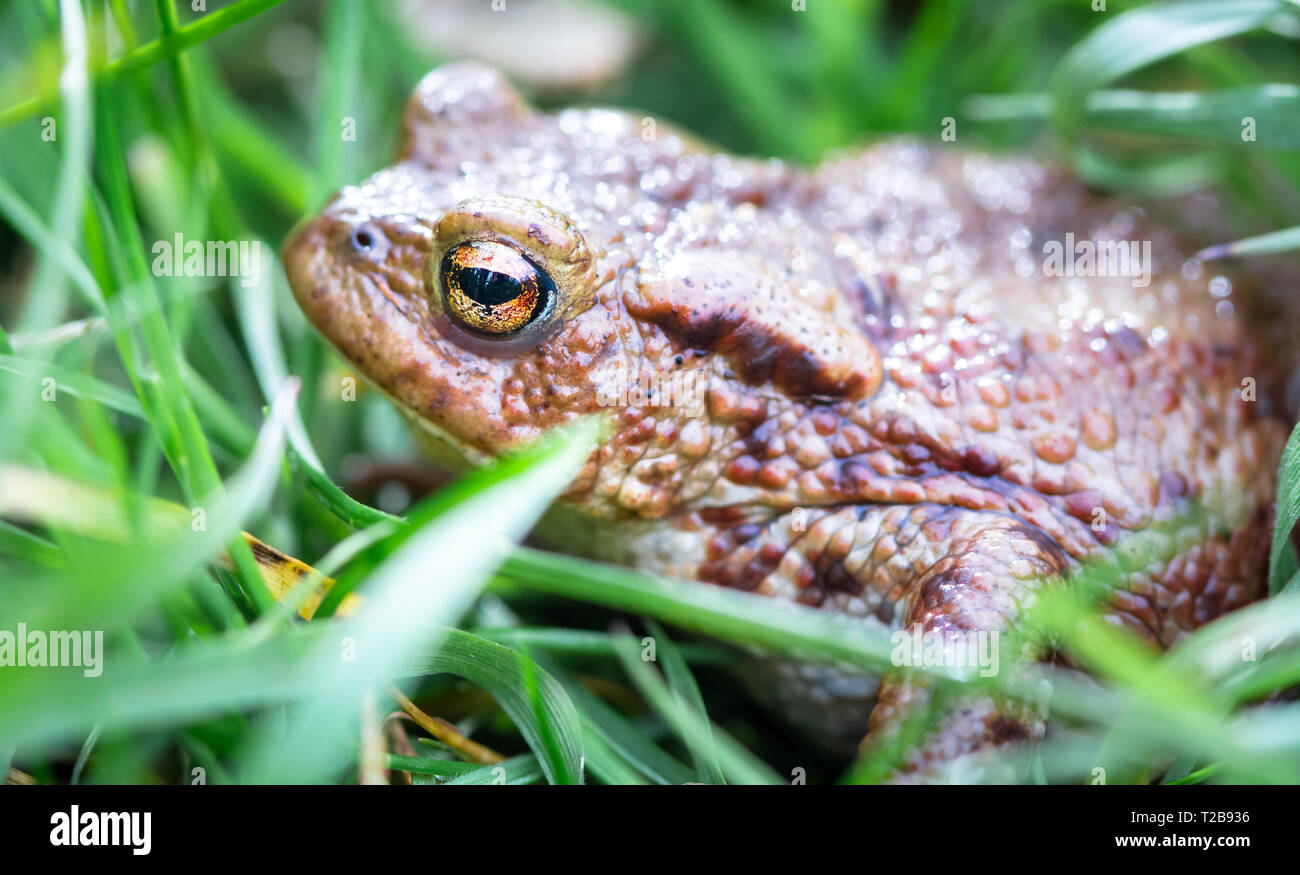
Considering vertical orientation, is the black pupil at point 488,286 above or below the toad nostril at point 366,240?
below

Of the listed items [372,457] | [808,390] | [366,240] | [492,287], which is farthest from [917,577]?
[372,457]

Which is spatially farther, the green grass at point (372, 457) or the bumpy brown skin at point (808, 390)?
the bumpy brown skin at point (808, 390)

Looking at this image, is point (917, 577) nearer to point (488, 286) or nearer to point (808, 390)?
point (808, 390)

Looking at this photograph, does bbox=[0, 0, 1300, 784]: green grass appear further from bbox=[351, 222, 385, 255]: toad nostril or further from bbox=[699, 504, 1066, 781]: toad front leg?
bbox=[351, 222, 385, 255]: toad nostril

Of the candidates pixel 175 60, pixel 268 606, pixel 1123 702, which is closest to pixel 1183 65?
pixel 1123 702

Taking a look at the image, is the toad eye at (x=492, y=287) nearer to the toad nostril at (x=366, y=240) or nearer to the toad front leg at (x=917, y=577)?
the toad nostril at (x=366, y=240)

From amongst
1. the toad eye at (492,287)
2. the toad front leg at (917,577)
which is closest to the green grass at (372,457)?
the toad front leg at (917,577)

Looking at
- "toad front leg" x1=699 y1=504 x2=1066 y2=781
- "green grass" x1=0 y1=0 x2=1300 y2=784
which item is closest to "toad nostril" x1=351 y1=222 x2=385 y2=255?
"green grass" x1=0 y1=0 x2=1300 y2=784

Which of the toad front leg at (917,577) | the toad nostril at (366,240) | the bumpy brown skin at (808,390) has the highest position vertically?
the toad nostril at (366,240)
